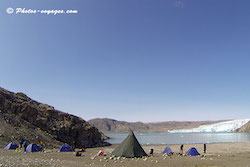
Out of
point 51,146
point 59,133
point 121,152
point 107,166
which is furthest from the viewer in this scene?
point 59,133

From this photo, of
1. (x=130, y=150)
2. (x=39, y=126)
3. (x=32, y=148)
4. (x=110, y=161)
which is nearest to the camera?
(x=110, y=161)

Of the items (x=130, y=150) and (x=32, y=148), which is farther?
(x=32, y=148)

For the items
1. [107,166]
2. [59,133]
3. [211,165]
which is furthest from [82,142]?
[211,165]

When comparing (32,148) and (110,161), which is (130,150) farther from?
(32,148)

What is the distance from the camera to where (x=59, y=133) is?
163 feet

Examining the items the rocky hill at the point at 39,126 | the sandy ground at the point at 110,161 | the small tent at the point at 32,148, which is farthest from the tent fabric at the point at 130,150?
the rocky hill at the point at 39,126

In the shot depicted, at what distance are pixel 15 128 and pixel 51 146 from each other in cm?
918

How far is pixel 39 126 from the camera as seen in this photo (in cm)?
4741

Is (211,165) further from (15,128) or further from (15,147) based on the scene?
(15,128)

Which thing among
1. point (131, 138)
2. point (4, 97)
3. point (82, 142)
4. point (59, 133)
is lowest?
point (82, 142)

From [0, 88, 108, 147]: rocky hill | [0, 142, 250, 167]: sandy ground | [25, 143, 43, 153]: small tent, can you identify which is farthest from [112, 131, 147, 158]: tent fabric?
[0, 88, 108, 147]: rocky hill

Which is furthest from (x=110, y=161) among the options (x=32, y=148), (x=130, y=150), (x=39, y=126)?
(x=39, y=126)

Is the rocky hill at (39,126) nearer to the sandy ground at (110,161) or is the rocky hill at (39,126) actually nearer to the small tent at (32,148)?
the small tent at (32,148)

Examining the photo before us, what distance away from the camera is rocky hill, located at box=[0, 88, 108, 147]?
3734cm
